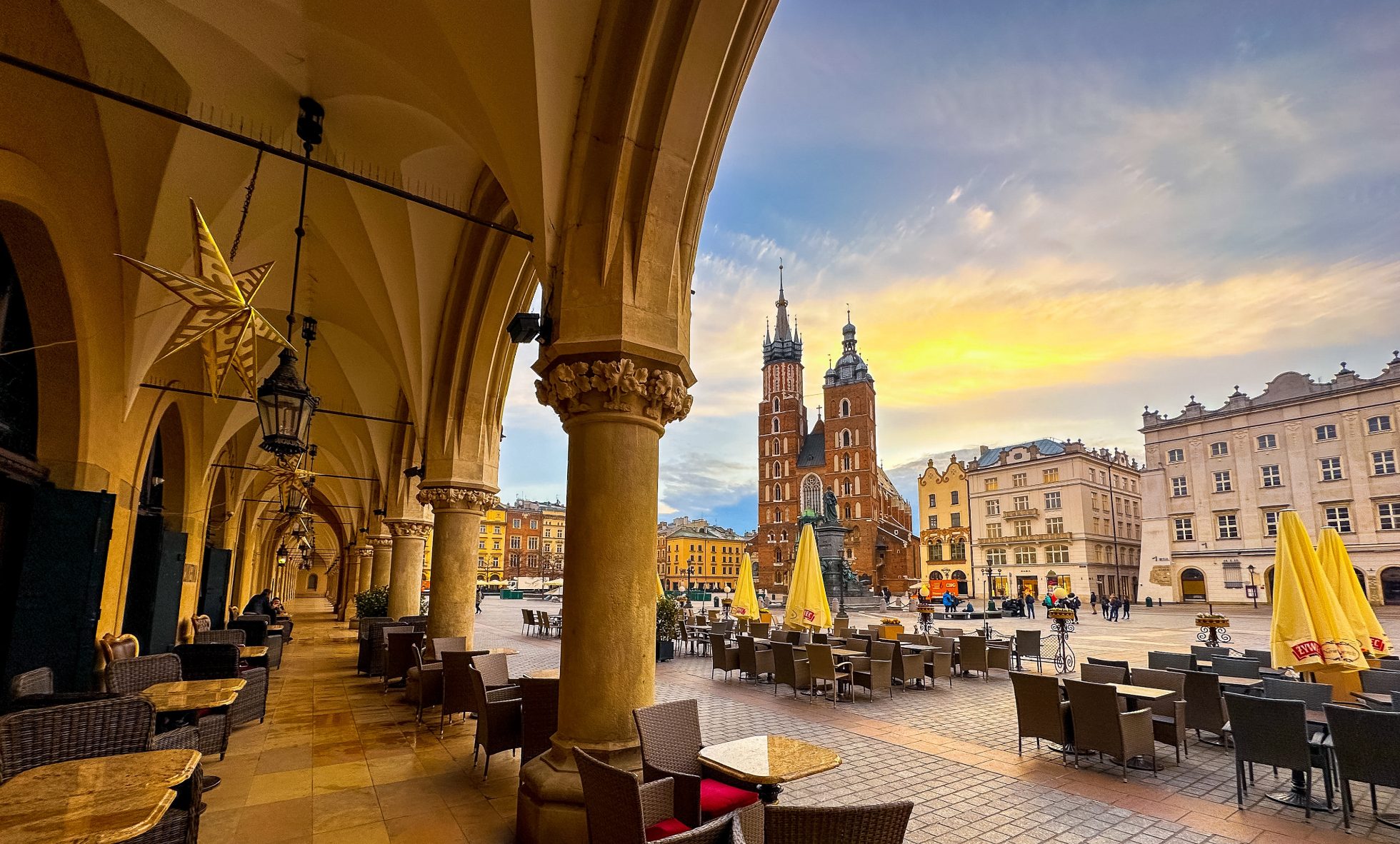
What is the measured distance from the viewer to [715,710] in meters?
8.34

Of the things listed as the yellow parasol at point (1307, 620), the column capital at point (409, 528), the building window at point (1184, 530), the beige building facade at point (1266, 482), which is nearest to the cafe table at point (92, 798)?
the yellow parasol at point (1307, 620)

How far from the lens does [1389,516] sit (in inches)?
1253

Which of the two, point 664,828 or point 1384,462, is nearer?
point 664,828

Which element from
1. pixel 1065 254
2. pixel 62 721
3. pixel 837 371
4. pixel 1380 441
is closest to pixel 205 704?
pixel 62 721

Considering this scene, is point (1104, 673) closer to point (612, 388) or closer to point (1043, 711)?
point (1043, 711)

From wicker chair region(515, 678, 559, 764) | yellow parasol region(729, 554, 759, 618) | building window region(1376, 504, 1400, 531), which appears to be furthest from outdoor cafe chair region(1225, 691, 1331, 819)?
building window region(1376, 504, 1400, 531)

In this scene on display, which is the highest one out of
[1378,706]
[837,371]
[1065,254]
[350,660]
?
[837,371]

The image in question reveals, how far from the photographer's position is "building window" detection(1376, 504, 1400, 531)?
1243 inches

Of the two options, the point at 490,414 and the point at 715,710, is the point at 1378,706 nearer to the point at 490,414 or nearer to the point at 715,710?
the point at 715,710

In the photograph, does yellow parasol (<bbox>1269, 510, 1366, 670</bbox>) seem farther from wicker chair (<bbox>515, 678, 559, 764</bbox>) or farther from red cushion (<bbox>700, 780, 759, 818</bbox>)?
wicker chair (<bbox>515, 678, 559, 764</bbox>)

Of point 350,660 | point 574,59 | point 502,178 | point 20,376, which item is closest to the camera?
point 574,59

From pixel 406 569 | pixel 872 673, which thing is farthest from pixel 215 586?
pixel 872 673

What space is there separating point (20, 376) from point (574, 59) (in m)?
6.31

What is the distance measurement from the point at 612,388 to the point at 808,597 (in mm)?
9239
